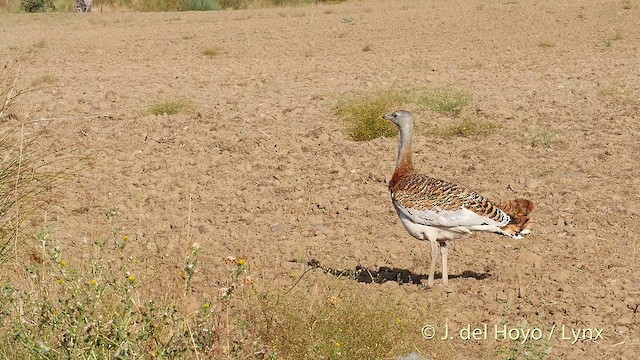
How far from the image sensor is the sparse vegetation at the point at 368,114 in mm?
10883

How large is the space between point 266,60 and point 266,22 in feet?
21.7

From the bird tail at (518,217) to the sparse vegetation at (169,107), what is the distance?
5.79m

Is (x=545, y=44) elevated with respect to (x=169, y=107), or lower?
lower

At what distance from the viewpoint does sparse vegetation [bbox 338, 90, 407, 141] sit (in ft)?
35.7

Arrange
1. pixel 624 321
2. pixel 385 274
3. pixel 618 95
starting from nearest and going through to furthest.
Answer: pixel 624 321 < pixel 385 274 < pixel 618 95

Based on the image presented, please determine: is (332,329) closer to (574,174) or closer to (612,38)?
(574,174)

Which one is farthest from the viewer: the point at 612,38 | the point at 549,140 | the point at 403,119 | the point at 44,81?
the point at 612,38

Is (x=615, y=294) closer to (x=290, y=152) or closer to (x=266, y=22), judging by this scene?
(x=290, y=152)

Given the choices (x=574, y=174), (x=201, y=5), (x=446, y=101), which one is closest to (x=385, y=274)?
(x=574, y=174)

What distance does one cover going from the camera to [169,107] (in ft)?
38.4


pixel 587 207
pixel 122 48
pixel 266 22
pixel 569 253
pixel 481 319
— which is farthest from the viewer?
pixel 266 22

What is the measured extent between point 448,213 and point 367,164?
325 centimetres

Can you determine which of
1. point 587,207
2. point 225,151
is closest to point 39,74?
point 225,151

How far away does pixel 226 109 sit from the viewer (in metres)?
12.1
